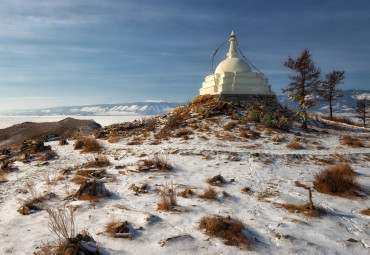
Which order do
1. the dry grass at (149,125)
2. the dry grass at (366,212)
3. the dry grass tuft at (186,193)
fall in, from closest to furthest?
1. the dry grass at (366,212)
2. the dry grass tuft at (186,193)
3. the dry grass at (149,125)

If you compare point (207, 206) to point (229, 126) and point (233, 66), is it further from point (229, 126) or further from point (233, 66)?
point (233, 66)

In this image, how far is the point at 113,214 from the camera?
453 cm

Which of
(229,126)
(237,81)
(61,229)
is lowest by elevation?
(61,229)

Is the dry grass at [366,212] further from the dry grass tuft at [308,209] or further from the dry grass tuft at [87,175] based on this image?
the dry grass tuft at [87,175]

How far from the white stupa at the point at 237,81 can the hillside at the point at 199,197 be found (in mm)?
6916

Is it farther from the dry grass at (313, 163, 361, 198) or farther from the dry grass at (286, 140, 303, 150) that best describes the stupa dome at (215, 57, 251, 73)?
the dry grass at (313, 163, 361, 198)

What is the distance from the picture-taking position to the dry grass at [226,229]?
3498 millimetres

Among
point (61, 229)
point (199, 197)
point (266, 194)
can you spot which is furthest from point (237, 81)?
point (61, 229)

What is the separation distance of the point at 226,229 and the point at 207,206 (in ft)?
3.64

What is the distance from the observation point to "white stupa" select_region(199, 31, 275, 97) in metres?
17.8

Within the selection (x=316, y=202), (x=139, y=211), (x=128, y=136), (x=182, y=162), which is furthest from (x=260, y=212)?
(x=128, y=136)

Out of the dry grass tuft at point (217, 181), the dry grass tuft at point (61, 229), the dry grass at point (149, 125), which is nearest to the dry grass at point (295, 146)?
the dry grass tuft at point (217, 181)

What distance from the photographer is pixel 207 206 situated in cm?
489

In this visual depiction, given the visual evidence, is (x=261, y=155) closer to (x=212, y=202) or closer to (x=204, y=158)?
(x=204, y=158)
